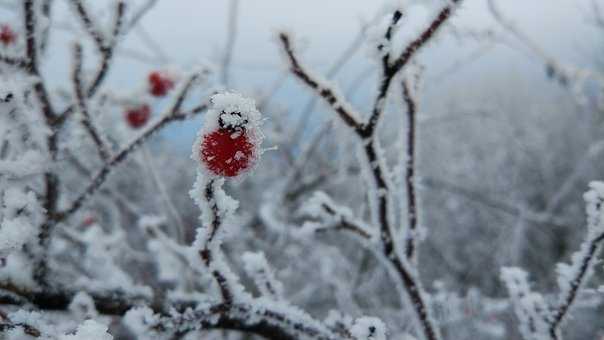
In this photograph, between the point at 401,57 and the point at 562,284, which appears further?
the point at 562,284

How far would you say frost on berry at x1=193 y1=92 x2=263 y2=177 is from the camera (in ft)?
1.67

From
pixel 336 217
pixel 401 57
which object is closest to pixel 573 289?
pixel 336 217

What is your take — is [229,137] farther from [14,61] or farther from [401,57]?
[14,61]

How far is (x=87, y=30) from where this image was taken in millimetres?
957

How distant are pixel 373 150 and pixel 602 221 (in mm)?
409

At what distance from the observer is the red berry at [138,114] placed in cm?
187

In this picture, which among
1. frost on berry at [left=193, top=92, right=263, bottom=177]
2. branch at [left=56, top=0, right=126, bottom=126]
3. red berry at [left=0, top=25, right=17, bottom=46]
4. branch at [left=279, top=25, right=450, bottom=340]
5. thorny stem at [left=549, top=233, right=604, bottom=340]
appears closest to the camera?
frost on berry at [left=193, top=92, right=263, bottom=177]

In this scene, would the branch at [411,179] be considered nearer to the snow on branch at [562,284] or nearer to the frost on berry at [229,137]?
the snow on branch at [562,284]

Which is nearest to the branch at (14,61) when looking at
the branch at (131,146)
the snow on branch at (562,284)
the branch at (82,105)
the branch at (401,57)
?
the branch at (82,105)

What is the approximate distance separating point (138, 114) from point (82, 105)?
35.3 inches

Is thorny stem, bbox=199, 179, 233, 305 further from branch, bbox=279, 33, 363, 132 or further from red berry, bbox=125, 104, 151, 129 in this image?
red berry, bbox=125, 104, 151, 129

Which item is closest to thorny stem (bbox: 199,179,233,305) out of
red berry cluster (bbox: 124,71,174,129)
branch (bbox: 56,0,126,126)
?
branch (bbox: 56,0,126,126)

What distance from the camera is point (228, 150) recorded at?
53cm

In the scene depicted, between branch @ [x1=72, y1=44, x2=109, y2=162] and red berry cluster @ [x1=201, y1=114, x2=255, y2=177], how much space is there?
58cm
